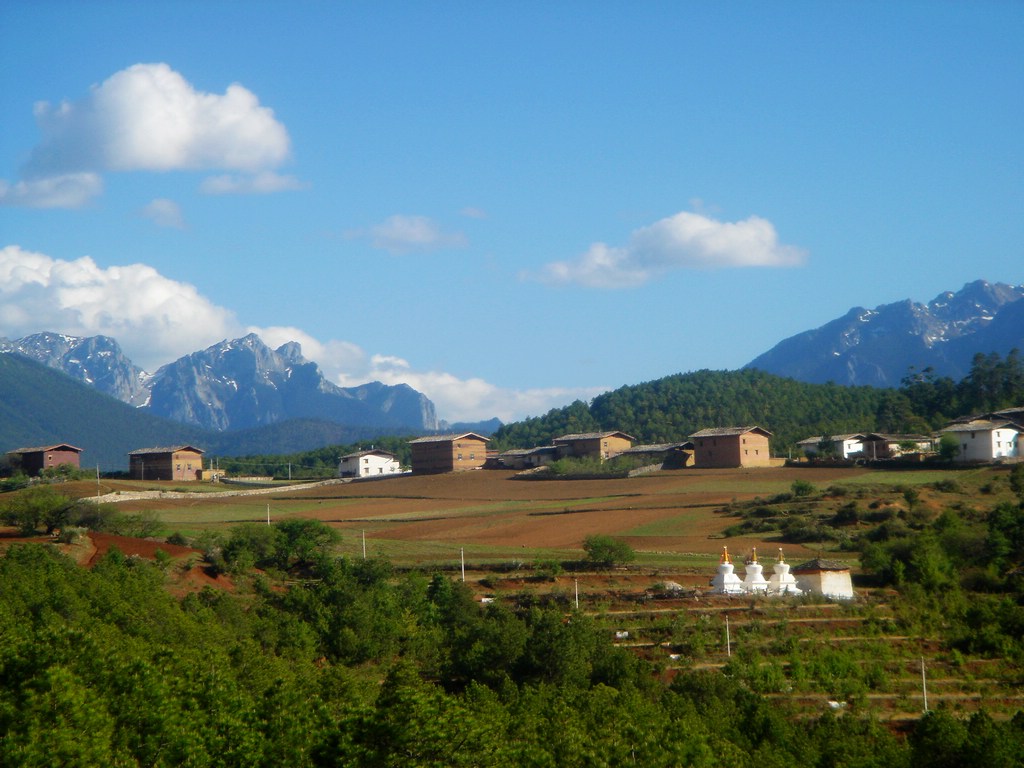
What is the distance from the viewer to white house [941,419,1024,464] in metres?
75.6

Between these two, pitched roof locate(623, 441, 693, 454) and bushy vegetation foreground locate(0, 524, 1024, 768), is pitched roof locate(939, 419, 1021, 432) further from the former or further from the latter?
bushy vegetation foreground locate(0, 524, 1024, 768)

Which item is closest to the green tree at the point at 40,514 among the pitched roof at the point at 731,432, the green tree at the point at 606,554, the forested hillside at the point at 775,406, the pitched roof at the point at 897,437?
the green tree at the point at 606,554

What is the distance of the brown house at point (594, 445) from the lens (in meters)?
99.2

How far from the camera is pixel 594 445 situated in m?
99.8

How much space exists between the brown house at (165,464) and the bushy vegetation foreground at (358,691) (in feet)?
170

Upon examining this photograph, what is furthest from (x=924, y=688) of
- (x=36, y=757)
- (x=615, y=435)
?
(x=615, y=435)

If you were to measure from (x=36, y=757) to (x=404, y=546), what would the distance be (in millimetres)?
35244

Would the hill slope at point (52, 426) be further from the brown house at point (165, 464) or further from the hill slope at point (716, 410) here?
the brown house at point (165, 464)

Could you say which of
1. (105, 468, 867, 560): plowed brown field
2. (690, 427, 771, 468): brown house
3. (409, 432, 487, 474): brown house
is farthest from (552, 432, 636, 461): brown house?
(690, 427, 771, 468): brown house

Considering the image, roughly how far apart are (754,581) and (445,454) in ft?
194

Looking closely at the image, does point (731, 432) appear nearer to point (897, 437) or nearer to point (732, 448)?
point (732, 448)

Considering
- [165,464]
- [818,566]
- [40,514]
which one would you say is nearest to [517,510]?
[40,514]

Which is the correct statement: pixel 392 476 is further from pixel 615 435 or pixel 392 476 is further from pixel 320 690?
pixel 320 690

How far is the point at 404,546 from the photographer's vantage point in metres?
55.4
